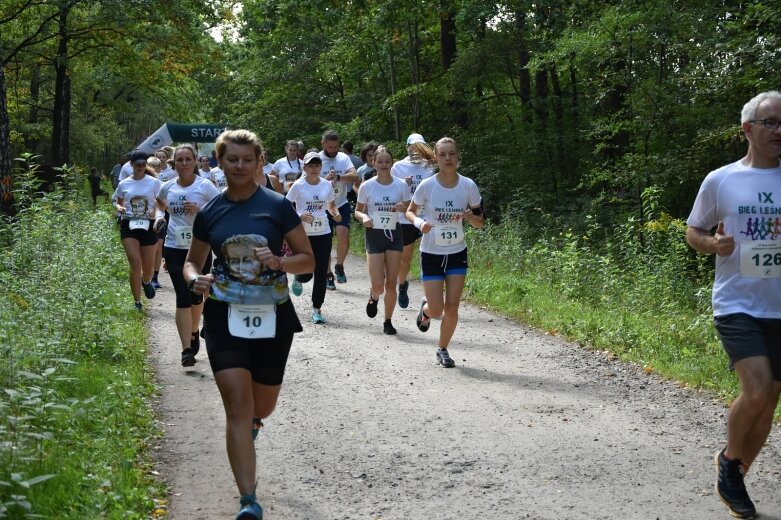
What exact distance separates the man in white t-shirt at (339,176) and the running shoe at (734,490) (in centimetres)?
948

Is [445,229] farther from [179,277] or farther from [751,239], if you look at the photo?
[751,239]

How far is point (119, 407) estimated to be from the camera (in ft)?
23.0

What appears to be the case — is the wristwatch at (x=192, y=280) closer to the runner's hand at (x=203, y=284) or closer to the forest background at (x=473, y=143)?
the runner's hand at (x=203, y=284)

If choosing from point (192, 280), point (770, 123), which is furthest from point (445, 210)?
point (770, 123)

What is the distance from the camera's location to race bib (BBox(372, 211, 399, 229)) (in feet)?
37.3

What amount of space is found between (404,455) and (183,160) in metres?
4.14

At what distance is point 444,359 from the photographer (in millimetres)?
9219

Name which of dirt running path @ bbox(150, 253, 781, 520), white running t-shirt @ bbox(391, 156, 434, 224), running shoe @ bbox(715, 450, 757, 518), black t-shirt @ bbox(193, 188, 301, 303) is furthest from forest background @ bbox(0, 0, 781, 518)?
running shoe @ bbox(715, 450, 757, 518)

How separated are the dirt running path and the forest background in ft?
1.34

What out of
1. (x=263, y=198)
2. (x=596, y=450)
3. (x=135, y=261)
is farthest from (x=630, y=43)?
(x=263, y=198)

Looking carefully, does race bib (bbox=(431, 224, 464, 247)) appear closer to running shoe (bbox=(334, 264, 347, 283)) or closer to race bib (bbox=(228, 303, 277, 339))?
race bib (bbox=(228, 303, 277, 339))

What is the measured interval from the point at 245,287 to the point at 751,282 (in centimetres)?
252

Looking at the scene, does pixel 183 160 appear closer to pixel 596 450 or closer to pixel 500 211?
pixel 596 450

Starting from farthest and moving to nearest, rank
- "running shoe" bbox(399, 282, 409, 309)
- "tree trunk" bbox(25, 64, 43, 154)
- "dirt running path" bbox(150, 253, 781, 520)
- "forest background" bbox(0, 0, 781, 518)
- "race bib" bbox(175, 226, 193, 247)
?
"tree trunk" bbox(25, 64, 43, 154), "running shoe" bbox(399, 282, 409, 309), "race bib" bbox(175, 226, 193, 247), "forest background" bbox(0, 0, 781, 518), "dirt running path" bbox(150, 253, 781, 520)
